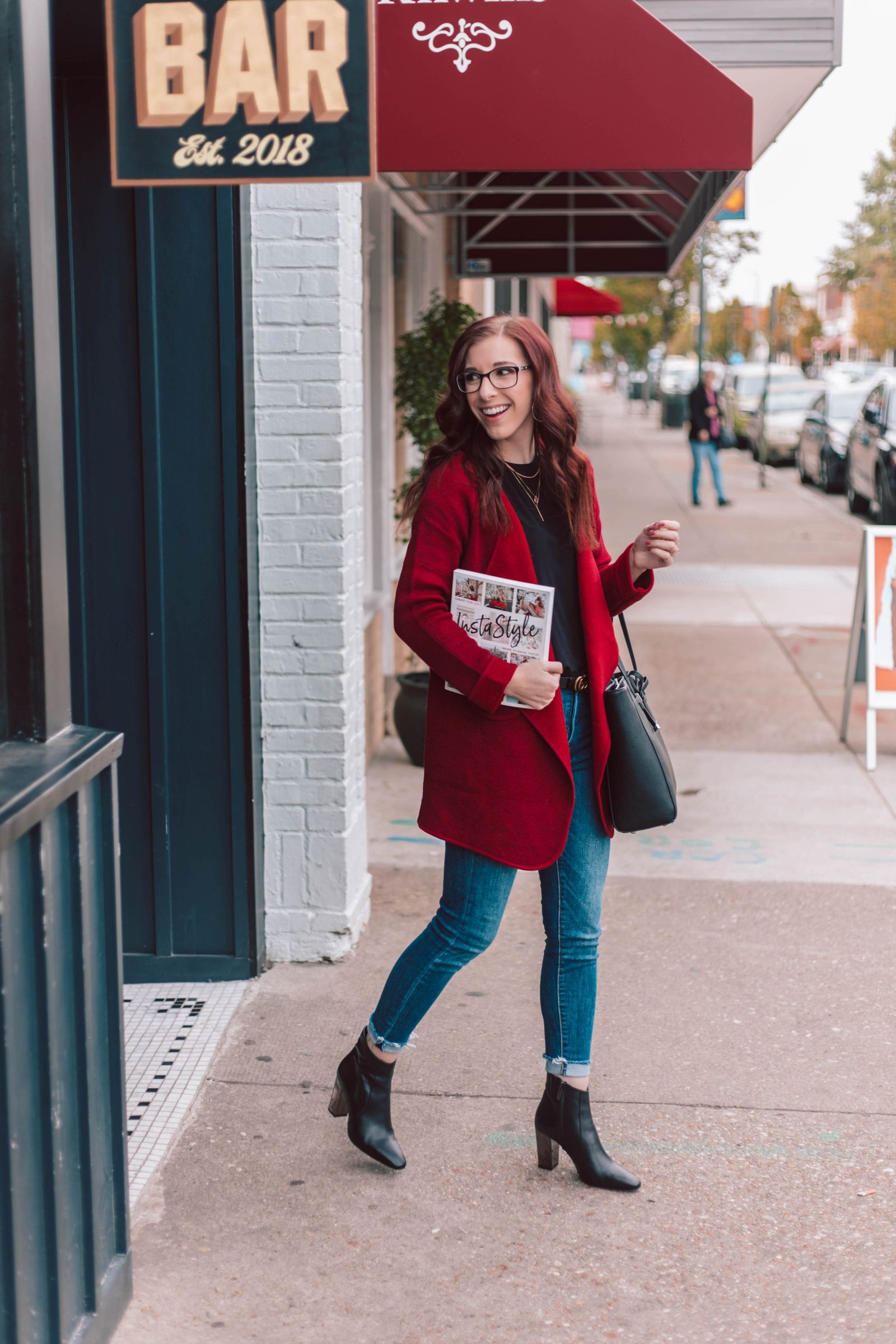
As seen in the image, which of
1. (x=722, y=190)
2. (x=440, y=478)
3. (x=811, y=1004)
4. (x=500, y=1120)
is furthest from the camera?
(x=722, y=190)

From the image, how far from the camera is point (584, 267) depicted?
10.3m

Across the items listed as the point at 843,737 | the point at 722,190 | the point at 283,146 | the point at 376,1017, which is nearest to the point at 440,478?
the point at 283,146

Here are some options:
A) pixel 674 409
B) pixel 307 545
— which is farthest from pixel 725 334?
pixel 307 545

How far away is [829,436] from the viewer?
22.1 meters

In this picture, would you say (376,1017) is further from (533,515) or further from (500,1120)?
(533,515)

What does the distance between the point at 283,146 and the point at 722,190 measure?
3776 millimetres

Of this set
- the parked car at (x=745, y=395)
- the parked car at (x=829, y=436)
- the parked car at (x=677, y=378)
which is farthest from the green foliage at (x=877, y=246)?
the parked car at (x=829, y=436)

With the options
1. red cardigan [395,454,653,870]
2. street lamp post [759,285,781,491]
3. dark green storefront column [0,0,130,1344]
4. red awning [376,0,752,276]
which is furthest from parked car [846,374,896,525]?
dark green storefront column [0,0,130,1344]

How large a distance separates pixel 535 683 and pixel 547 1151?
1148mm

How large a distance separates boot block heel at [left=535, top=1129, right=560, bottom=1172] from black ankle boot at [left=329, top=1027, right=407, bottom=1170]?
0.31 meters

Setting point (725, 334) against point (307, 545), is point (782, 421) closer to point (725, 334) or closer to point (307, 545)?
point (307, 545)

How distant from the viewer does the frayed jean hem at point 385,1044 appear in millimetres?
3350

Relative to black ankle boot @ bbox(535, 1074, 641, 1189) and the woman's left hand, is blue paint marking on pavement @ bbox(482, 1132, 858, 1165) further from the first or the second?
the woman's left hand

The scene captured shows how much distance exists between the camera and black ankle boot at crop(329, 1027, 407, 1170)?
11.1 ft
